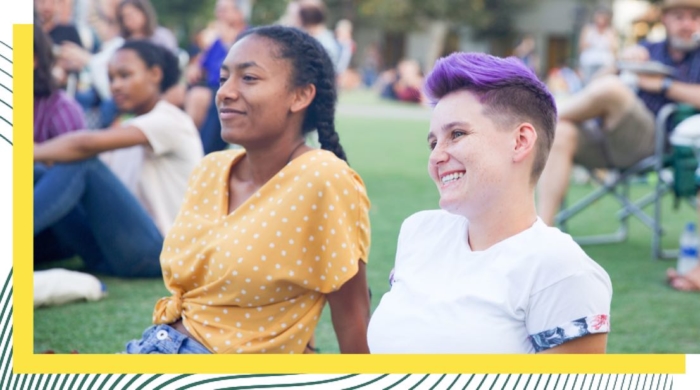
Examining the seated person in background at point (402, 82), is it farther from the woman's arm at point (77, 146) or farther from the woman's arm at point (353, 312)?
the woman's arm at point (353, 312)

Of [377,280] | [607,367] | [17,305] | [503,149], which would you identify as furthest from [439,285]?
[377,280]

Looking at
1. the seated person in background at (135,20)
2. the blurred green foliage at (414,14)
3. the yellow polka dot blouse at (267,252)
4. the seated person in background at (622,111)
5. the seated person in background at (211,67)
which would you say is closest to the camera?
the yellow polka dot blouse at (267,252)

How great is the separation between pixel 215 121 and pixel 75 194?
2.33 m

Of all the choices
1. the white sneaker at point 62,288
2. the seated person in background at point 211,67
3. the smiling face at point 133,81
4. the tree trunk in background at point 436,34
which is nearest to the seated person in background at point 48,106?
the smiling face at point 133,81

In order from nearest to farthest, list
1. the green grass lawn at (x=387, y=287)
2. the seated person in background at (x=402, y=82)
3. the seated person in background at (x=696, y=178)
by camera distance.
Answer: the green grass lawn at (x=387, y=287), the seated person in background at (x=696, y=178), the seated person in background at (x=402, y=82)

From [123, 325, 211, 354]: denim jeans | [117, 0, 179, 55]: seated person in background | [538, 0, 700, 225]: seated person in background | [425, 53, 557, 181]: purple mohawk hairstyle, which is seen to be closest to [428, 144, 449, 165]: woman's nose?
[425, 53, 557, 181]: purple mohawk hairstyle

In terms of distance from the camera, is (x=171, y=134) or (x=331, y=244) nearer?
(x=331, y=244)

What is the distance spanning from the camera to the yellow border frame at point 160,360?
194 cm

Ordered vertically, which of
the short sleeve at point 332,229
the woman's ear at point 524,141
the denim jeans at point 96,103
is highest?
the woman's ear at point 524,141

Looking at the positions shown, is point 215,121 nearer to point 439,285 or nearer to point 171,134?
point 171,134

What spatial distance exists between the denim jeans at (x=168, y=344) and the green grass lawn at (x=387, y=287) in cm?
79

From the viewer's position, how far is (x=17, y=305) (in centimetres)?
222

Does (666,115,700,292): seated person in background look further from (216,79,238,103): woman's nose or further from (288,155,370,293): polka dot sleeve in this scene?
(216,79,238,103): woman's nose

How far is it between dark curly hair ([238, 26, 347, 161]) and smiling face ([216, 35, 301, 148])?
0.08 feet
